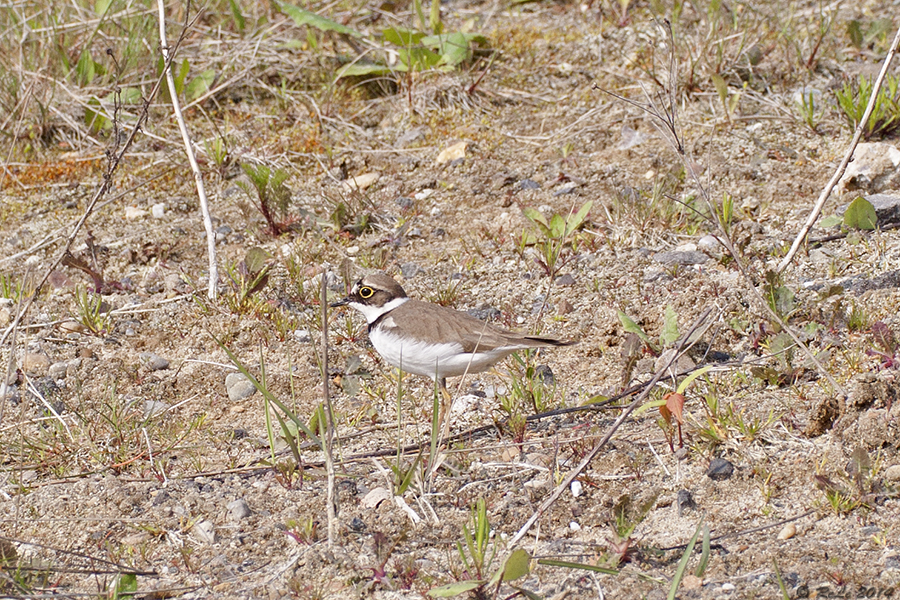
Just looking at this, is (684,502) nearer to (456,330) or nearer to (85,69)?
(456,330)

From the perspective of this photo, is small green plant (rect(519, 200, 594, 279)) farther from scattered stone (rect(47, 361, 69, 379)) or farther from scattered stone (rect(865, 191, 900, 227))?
scattered stone (rect(47, 361, 69, 379))

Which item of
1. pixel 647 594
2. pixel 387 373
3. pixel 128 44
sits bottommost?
pixel 387 373

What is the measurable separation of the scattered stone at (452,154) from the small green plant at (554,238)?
1134 millimetres

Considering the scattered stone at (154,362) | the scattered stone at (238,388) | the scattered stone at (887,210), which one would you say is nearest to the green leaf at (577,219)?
the scattered stone at (887,210)

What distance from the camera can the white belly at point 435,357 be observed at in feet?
14.6

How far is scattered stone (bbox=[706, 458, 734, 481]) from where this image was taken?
12.8 feet

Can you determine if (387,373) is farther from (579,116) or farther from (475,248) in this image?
(579,116)

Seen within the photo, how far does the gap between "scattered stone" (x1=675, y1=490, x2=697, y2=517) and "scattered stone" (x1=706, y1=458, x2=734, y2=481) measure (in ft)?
0.50

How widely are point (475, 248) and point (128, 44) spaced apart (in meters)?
3.51

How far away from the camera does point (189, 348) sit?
541cm

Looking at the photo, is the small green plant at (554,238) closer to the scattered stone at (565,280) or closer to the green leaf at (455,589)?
the scattered stone at (565,280)

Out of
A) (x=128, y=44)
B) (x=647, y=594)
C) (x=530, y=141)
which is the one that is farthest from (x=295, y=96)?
(x=647, y=594)

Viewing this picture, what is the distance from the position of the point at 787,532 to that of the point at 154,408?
10.5 feet

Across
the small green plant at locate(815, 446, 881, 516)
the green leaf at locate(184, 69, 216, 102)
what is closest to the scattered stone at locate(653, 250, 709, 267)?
the small green plant at locate(815, 446, 881, 516)
